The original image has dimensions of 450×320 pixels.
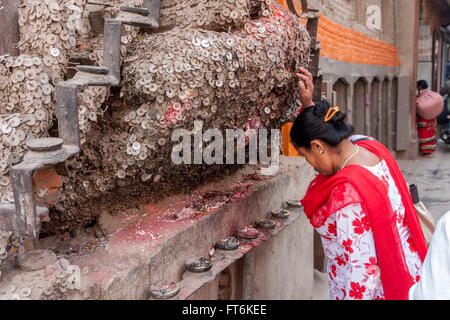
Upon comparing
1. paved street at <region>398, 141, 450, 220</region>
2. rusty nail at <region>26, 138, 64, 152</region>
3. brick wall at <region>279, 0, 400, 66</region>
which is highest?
brick wall at <region>279, 0, 400, 66</region>

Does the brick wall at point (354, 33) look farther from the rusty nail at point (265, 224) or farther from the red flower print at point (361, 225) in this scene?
the red flower print at point (361, 225)

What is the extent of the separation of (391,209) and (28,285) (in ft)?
5.44

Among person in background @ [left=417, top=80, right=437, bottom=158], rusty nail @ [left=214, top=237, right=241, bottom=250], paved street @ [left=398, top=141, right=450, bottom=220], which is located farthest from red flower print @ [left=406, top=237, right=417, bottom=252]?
person in background @ [left=417, top=80, right=437, bottom=158]

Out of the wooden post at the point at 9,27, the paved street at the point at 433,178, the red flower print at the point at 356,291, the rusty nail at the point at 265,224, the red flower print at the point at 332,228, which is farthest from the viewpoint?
the paved street at the point at 433,178

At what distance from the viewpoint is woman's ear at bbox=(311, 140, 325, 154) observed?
2146 mm

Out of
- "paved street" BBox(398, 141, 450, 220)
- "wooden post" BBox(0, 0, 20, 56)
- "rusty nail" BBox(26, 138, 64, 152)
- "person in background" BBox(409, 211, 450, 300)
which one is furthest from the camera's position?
"paved street" BBox(398, 141, 450, 220)

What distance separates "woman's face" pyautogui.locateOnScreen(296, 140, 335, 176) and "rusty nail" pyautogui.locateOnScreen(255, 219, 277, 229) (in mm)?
707

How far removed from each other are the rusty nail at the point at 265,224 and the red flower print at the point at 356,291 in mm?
763

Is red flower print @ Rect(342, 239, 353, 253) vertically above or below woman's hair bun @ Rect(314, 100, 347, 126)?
below

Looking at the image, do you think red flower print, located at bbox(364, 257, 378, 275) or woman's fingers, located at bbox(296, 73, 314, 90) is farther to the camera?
woman's fingers, located at bbox(296, 73, 314, 90)

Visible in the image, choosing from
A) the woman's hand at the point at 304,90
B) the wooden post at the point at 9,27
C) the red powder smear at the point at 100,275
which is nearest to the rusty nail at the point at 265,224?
the woman's hand at the point at 304,90

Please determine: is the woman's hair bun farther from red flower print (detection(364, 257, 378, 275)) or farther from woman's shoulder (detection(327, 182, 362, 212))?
red flower print (detection(364, 257, 378, 275))

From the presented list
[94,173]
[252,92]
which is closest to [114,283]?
[94,173]

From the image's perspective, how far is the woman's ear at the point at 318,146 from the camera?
7.04 feet
